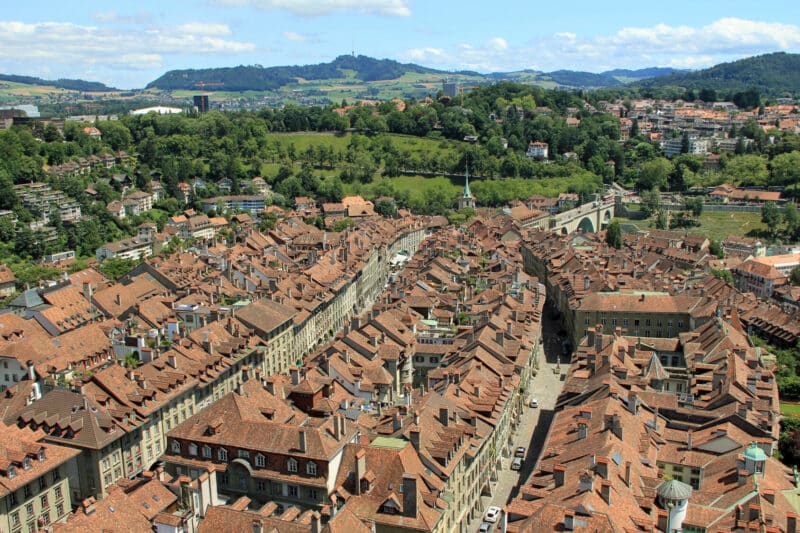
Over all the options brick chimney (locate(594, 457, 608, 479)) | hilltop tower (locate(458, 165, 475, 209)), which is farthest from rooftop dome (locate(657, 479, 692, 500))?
hilltop tower (locate(458, 165, 475, 209))

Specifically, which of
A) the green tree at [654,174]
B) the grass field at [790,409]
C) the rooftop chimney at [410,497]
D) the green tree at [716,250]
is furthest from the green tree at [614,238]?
the rooftop chimney at [410,497]

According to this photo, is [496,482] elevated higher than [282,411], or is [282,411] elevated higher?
[282,411]

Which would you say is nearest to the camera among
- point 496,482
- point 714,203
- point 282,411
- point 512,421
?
point 282,411

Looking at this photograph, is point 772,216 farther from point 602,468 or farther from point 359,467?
point 359,467

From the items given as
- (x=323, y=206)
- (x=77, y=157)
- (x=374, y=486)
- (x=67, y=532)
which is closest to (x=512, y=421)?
(x=374, y=486)

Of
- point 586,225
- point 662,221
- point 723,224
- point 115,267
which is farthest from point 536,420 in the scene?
point 723,224

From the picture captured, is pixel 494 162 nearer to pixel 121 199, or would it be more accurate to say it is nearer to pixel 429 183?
pixel 429 183

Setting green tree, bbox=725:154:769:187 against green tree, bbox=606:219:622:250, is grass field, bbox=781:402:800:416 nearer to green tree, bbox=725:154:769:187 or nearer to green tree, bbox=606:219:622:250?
green tree, bbox=606:219:622:250
